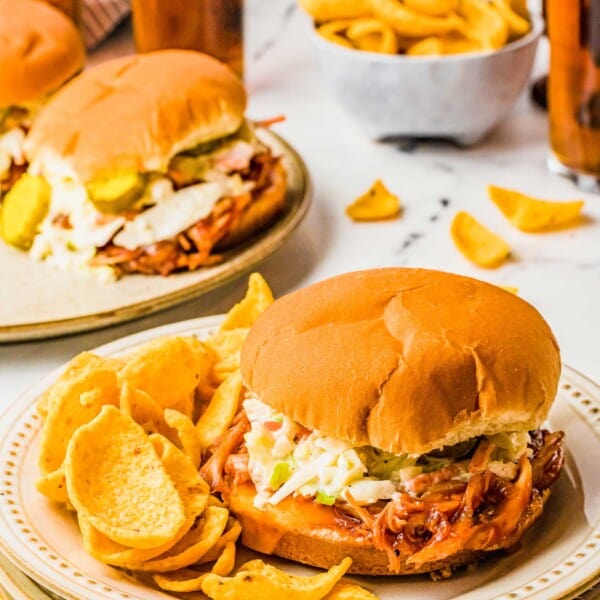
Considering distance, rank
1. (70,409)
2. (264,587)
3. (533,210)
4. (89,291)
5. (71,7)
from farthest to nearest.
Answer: (71,7) → (533,210) → (89,291) → (70,409) → (264,587)

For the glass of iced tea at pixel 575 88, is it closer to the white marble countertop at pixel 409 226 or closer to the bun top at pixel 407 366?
the white marble countertop at pixel 409 226

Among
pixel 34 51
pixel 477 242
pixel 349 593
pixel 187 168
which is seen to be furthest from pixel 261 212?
pixel 349 593

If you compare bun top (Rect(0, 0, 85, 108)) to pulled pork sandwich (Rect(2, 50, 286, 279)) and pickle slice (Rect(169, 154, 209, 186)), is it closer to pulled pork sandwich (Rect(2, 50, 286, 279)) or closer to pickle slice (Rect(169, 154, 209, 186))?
pulled pork sandwich (Rect(2, 50, 286, 279))

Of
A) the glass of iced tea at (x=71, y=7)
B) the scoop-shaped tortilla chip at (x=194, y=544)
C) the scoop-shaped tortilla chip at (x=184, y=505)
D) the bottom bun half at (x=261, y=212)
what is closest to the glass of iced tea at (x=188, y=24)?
the glass of iced tea at (x=71, y=7)

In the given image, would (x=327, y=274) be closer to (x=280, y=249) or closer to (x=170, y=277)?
(x=280, y=249)

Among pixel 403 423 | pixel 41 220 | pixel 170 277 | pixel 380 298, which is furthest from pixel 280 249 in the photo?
pixel 403 423

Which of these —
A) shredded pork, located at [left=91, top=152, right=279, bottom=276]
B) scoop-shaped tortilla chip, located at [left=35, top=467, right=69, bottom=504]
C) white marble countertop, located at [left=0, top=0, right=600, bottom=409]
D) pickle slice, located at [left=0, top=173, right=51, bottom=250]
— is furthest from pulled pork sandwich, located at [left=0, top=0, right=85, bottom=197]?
scoop-shaped tortilla chip, located at [left=35, top=467, right=69, bottom=504]

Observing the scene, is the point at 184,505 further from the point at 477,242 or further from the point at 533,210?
the point at 533,210
